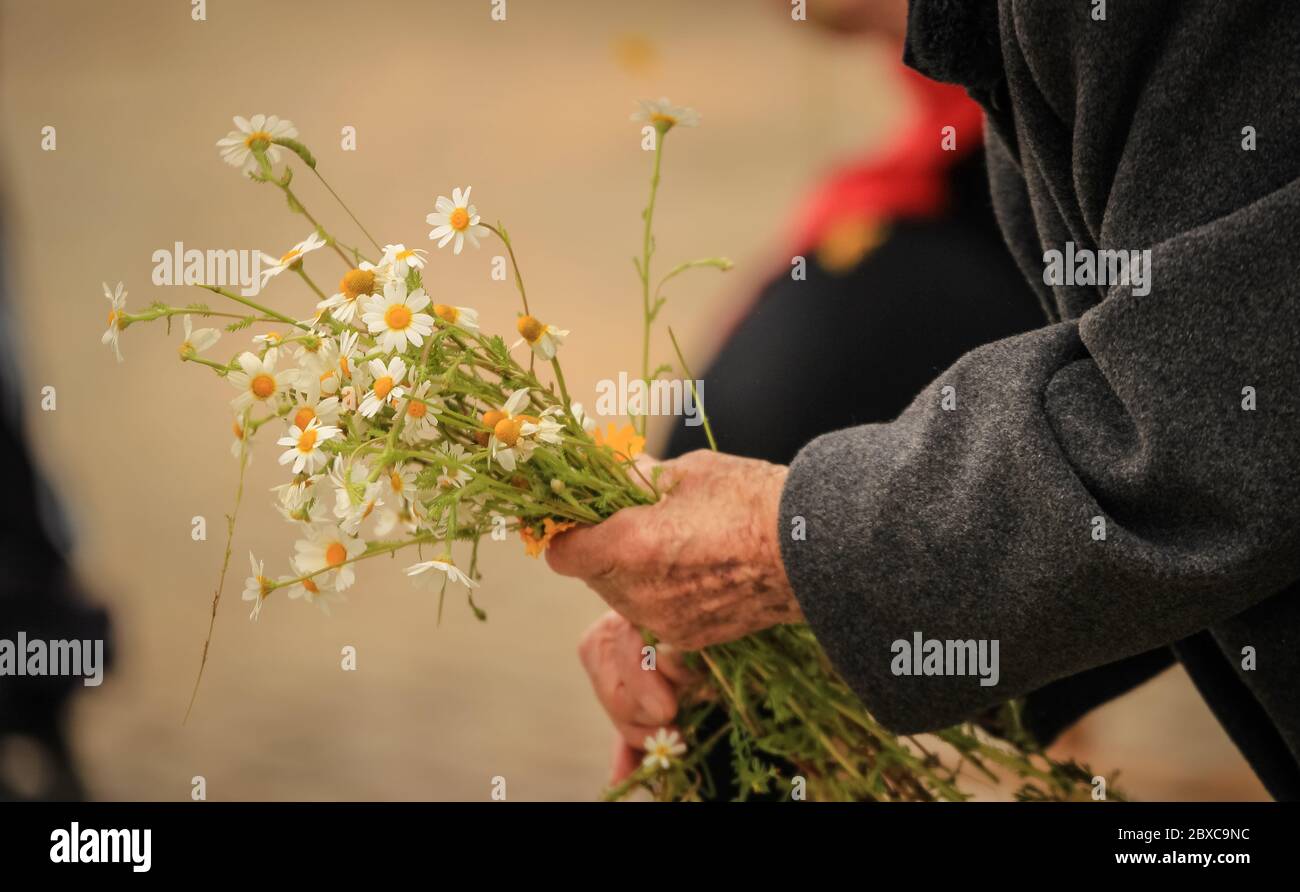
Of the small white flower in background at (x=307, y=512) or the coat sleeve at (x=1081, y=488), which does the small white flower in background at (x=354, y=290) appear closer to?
the small white flower in background at (x=307, y=512)

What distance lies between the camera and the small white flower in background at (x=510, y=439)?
54 cm

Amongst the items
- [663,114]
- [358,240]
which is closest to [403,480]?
[663,114]

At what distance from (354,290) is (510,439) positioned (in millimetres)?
100

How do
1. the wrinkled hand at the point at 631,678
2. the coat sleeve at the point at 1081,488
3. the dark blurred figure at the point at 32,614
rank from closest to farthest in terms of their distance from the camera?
the coat sleeve at the point at 1081,488, the wrinkled hand at the point at 631,678, the dark blurred figure at the point at 32,614

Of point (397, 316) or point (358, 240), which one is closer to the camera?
point (397, 316)

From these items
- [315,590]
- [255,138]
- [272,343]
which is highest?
[255,138]

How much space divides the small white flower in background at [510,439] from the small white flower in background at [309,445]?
74 millimetres

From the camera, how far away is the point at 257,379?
0.54 m

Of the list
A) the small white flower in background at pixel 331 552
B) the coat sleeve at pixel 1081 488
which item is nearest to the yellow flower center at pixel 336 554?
the small white flower in background at pixel 331 552

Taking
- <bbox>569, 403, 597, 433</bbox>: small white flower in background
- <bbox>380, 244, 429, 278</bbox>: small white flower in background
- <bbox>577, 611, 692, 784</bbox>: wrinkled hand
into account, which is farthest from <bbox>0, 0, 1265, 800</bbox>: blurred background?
<bbox>380, 244, 429, 278</bbox>: small white flower in background

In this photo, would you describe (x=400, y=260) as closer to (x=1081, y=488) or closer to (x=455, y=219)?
(x=455, y=219)

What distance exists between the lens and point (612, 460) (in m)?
0.63

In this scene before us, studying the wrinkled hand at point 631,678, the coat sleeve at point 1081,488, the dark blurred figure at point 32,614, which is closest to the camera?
the coat sleeve at point 1081,488
